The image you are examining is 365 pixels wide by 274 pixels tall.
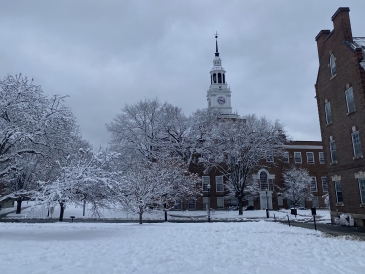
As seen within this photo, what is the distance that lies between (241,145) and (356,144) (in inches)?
755

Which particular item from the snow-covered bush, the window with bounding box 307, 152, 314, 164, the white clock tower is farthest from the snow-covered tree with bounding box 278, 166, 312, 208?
the snow-covered bush

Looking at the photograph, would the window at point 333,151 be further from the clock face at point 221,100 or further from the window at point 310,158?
the clock face at point 221,100

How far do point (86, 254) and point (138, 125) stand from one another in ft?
105

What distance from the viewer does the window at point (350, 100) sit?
21.4 m

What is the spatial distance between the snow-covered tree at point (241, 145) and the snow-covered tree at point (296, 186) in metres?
7.51

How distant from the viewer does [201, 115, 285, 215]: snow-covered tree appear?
39.9m

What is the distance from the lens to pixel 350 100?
71.4 ft

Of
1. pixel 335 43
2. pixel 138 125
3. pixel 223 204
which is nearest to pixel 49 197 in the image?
pixel 335 43

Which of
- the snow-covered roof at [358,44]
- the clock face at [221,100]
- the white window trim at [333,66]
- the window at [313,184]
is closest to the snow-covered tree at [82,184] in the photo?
Answer: the snow-covered roof at [358,44]

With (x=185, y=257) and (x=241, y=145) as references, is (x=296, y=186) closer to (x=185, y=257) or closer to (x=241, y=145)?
(x=241, y=145)

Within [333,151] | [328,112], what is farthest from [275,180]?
[328,112]

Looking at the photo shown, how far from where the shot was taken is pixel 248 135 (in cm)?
4066

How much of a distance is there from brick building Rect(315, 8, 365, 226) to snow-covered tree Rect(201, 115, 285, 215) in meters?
14.4

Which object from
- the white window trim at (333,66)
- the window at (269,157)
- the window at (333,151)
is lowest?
the window at (333,151)
